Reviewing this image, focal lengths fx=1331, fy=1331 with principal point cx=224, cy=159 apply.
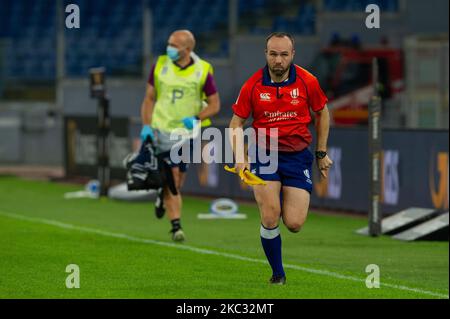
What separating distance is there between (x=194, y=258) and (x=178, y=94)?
2300mm

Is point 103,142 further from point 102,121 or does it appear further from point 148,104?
point 148,104

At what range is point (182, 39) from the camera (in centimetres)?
1460

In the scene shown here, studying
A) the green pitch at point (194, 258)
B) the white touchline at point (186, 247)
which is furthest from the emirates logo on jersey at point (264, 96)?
the white touchline at point (186, 247)

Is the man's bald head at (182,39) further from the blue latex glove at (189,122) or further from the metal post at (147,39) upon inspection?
the metal post at (147,39)

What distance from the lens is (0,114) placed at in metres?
35.9

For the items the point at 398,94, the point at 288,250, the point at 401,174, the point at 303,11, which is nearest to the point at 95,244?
the point at 288,250

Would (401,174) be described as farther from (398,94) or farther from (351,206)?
(398,94)

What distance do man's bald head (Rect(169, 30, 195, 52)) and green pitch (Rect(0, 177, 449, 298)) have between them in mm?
2201

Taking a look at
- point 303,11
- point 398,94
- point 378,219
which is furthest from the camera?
point 303,11

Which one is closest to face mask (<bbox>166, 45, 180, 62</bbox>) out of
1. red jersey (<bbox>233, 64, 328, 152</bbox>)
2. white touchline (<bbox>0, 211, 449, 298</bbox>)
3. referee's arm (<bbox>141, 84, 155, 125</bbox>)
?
referee's arm (<bbox>141, 84, 155, 125</bbox>)

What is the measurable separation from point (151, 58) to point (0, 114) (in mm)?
5044

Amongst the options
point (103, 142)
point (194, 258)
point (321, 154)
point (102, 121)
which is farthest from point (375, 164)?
point (103, 142)

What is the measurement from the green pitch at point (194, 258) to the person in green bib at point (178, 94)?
4.00 feet

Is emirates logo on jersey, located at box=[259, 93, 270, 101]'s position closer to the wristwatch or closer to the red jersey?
the red jersey
